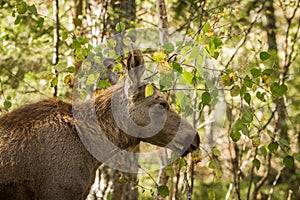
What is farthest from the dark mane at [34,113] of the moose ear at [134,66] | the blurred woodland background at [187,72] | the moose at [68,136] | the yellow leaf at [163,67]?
the yellow leaf at [163,67]

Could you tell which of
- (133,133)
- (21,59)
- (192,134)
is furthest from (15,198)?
(21,59)

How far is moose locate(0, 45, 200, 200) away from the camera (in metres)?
5.72

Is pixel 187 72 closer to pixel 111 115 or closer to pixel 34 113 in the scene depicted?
pixel 111 115

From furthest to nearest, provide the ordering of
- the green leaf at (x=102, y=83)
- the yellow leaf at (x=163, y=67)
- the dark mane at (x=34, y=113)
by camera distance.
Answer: the green leaf at (x=102, y=83) < the dark mane at (x=34, y=113) < the yellow leaf at (x=163, y=67)

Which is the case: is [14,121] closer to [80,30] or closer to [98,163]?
[98,163]

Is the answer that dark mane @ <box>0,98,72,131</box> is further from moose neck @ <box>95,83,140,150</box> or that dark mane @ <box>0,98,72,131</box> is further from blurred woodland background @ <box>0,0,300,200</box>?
moose neck @ <box>95,83,140,150</box>

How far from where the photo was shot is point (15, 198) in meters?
5.74

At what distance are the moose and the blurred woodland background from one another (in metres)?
0.21

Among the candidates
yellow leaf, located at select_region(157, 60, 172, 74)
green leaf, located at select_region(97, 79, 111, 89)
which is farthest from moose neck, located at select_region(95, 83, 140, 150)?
yellow leaf, located at select_region(157, 60, 172, 74)

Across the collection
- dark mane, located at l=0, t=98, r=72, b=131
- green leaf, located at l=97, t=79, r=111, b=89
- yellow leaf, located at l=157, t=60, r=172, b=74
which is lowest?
dark mane, located at l=0, t=98, r=72, b=131

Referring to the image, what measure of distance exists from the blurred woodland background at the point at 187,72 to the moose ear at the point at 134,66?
→ 165 mm

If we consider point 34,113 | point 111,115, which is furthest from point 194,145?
point 34,113

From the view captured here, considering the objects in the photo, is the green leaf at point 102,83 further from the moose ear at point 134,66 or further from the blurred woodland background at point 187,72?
the moose ear at point 134,66

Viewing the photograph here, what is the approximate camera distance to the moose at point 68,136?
5.72m
